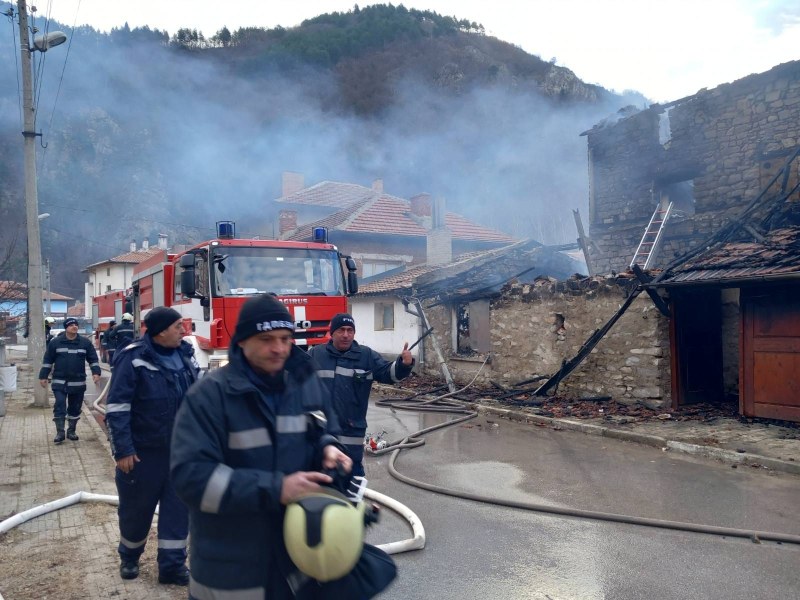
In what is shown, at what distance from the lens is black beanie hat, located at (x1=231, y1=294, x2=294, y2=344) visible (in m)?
2.38

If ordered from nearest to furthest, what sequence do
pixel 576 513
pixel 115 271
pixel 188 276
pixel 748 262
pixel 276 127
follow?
pixel 576 513
pixel 188 276
pixel 748 262
pixel 115 271
pixel 276 127

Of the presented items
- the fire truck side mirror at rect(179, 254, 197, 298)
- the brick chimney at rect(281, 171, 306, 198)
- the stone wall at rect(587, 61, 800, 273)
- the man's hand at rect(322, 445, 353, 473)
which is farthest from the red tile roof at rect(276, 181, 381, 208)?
the man's hand at rect(322, 445, 353, 473)

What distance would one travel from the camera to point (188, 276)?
9.14 m

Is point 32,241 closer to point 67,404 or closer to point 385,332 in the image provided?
point 67,404

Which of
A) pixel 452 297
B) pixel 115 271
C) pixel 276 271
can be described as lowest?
pixel 452 297

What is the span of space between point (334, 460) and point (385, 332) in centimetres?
1703

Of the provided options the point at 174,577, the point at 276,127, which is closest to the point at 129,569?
the point at 174,577

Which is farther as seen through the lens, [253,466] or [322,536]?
[253,466]

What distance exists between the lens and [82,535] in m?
4.98

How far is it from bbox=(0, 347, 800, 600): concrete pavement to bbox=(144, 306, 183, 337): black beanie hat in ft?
5.55

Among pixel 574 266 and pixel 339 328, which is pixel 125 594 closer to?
pixel 339 328

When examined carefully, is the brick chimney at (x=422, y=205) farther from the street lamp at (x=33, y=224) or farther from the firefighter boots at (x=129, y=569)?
the firefighter boots at (x=129, y=569)

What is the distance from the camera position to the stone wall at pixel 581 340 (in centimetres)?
1086


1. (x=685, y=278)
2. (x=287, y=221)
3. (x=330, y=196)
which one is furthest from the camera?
(x=330, y=196)
